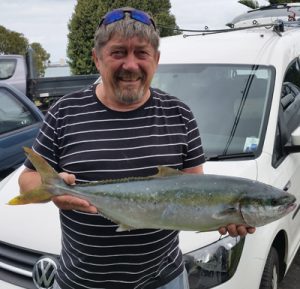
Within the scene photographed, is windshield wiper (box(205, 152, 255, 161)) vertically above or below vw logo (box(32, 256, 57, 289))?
above

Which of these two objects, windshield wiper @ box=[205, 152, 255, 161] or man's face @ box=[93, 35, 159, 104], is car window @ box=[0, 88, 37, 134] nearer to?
windshield wiper @ box=[205, 152, 255, 161]

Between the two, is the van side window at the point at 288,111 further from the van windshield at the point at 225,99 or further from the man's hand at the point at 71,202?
the man's hand at the point at 71,202

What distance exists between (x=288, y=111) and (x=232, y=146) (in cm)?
84

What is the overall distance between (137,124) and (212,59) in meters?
2.15

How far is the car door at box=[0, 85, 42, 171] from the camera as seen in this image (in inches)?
204

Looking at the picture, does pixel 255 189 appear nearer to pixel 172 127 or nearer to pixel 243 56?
pixel 172 127

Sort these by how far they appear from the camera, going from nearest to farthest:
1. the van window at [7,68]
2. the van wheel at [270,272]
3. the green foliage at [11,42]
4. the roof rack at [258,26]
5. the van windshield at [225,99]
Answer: the van wheel at [270,272]
the van windshield at [225,99]
the roof rack at [258,26]
the van window at [7,68]
the green foliage at [11,42]

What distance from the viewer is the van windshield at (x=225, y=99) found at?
11.2 feet

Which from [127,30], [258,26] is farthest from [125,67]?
[258,26]

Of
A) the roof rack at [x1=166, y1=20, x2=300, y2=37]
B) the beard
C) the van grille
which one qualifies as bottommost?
the van grille

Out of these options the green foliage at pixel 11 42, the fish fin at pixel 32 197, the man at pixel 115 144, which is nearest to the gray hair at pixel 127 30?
the man at pixel 115 144

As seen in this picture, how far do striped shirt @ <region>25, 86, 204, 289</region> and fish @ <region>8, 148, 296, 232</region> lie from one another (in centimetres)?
14

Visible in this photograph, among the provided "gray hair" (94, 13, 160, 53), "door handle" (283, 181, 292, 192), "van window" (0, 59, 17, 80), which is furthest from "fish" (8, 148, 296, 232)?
"van window" (0, 59, 17, 80)

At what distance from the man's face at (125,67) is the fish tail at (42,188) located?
0.42 meters
